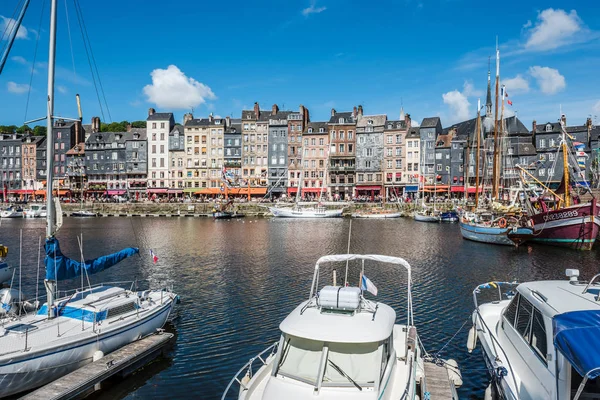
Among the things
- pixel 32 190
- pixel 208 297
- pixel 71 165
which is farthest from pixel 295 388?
pixel 32 190

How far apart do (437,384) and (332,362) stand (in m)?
5.12

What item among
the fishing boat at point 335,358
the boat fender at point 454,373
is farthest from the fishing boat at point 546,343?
the fishing boat at point 335,358

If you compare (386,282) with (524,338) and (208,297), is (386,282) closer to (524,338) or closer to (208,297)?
(208,297)

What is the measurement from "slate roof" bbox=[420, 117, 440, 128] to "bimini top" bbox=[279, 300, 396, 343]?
95.4 meters

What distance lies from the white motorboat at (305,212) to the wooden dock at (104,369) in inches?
2705

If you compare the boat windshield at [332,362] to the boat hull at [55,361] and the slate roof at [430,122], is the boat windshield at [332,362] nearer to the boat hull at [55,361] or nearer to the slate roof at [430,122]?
the boat hull at [55,361]

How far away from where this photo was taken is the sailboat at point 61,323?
1280 centimetres

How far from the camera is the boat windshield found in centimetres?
904

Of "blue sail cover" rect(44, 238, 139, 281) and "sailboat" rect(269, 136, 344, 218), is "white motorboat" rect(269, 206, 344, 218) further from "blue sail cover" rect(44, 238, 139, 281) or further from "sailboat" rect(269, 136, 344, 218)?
"blue sail cover" rect(44, 238, 139, 281)

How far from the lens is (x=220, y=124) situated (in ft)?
362

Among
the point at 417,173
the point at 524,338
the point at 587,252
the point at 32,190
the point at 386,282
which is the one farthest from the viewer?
the point at 32,190

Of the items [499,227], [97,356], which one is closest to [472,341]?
[97,356]

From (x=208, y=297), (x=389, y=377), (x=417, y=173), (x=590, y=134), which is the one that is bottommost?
(x=208, y=297)

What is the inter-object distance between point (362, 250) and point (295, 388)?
113 ft
